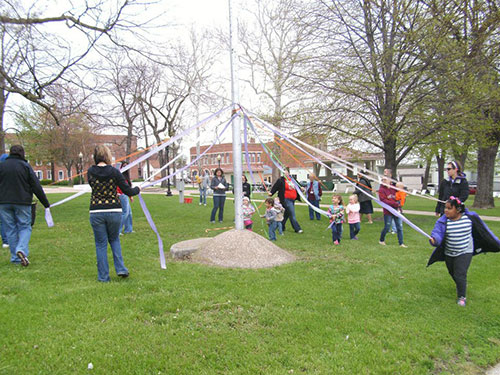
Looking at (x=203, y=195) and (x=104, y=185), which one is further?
(x=203, y=195)

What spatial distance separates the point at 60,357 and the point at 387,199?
290 inches

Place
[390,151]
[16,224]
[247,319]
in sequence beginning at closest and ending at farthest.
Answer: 1. [247,319]
2. [16,224]
3. [390,151]

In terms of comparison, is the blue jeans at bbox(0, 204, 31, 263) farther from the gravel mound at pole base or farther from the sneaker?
the gravel mound at pole base

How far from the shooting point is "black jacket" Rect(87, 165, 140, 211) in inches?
180

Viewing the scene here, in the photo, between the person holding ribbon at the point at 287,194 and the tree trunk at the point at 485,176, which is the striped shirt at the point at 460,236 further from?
the tree trunk at the point at 485,176

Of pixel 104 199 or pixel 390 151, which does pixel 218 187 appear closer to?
pixel 390 151

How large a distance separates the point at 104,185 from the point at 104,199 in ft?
0.60

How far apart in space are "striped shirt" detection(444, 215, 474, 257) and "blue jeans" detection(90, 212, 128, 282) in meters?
4.29

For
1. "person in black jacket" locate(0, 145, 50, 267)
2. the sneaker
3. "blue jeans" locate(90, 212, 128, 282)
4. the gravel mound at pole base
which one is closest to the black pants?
the gravel mound at pole base

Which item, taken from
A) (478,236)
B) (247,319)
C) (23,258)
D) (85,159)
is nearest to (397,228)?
(478,236)

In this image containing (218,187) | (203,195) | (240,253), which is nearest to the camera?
(240,253)

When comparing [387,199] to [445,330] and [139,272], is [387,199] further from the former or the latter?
[139,272]

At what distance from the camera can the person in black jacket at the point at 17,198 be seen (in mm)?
5512

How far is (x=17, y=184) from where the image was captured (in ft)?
18.2
